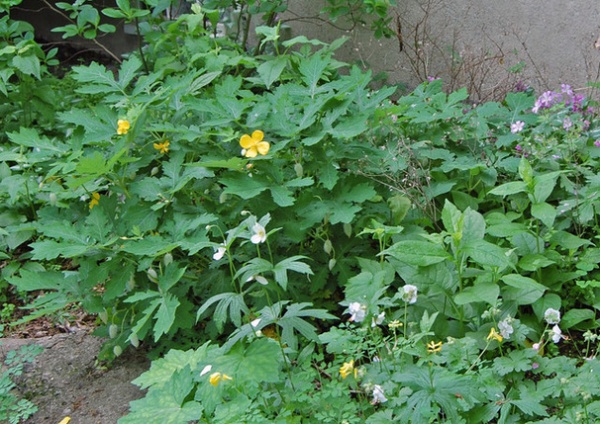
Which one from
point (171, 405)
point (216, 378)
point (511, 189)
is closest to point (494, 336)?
point (511, 189)

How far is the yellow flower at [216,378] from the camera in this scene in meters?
2.37

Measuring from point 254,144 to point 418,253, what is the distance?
78 cm

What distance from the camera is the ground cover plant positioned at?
8.40ft

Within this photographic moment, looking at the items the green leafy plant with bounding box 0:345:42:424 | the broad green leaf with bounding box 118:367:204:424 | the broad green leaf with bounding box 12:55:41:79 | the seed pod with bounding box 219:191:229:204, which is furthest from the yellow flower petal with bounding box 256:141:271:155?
the broad green leaf with bounding box 12:55:41:79

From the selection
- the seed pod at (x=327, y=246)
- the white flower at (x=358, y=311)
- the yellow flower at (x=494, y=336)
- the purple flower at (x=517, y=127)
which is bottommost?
the seed pod at (x=327, y=246)

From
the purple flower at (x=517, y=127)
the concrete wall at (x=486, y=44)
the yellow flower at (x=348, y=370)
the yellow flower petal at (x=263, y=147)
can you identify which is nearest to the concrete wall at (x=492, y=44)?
the concrete wall at (x=486, y=44)

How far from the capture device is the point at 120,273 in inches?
125

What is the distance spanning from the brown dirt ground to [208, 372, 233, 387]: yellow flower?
85 centimetres

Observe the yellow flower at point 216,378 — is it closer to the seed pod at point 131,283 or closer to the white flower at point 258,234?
the white flower at point 258,234

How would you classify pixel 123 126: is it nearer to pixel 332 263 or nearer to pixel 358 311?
pixel 332 263

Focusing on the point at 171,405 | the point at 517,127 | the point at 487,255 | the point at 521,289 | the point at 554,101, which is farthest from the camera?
the point at 554,101

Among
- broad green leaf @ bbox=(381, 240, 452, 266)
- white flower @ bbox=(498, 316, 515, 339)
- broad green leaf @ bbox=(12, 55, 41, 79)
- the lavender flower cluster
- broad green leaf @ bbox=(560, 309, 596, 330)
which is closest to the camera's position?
white flower @ bbox=(498, 316, 515, 339)

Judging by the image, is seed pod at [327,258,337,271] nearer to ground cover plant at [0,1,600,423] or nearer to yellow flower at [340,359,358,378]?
ground cover plant at [0,1,600,423]

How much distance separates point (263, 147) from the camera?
3133 millimetres
